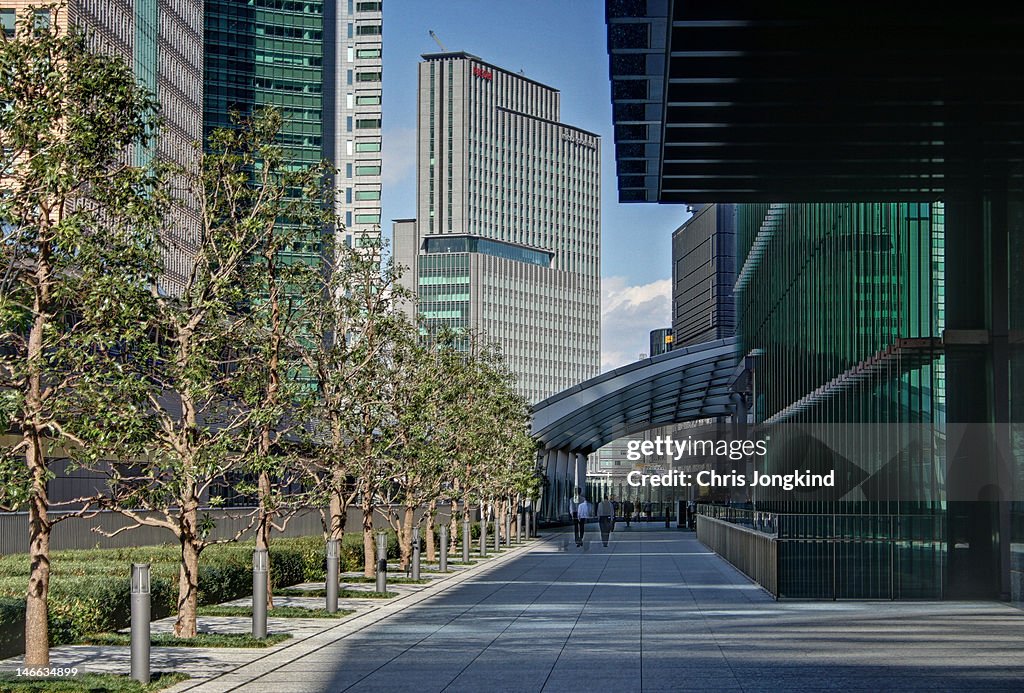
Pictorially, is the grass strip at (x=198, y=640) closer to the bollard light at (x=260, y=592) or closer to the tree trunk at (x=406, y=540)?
the bollard light at (x=260, y=592)

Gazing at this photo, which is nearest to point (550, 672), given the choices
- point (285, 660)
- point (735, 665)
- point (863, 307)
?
point (735, 665)

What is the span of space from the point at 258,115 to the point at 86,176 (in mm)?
7963

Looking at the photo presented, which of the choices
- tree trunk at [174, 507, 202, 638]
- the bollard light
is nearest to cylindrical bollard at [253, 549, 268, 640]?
A: the bollard light

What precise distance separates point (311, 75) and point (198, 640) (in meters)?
141

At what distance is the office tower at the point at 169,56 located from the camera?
95.1 m

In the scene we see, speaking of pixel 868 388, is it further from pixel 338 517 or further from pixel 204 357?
pixel 204 357

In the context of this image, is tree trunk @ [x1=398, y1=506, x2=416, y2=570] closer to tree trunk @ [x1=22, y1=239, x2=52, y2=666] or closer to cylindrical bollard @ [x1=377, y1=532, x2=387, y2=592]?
cylindrical bollard @ [x1=377, y1=532, x2=387, y2=592]

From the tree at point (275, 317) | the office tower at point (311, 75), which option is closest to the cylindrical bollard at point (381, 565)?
the tree at point (275, 317)

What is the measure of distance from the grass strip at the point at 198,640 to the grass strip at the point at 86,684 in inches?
119

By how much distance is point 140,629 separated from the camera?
13070mm

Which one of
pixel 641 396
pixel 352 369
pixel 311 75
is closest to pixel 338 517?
pixel 352 369

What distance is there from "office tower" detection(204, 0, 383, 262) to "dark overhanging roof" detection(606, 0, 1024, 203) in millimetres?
125242

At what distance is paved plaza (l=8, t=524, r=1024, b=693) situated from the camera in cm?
1334

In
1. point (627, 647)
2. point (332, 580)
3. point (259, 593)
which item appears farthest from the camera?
point (332, 580)
